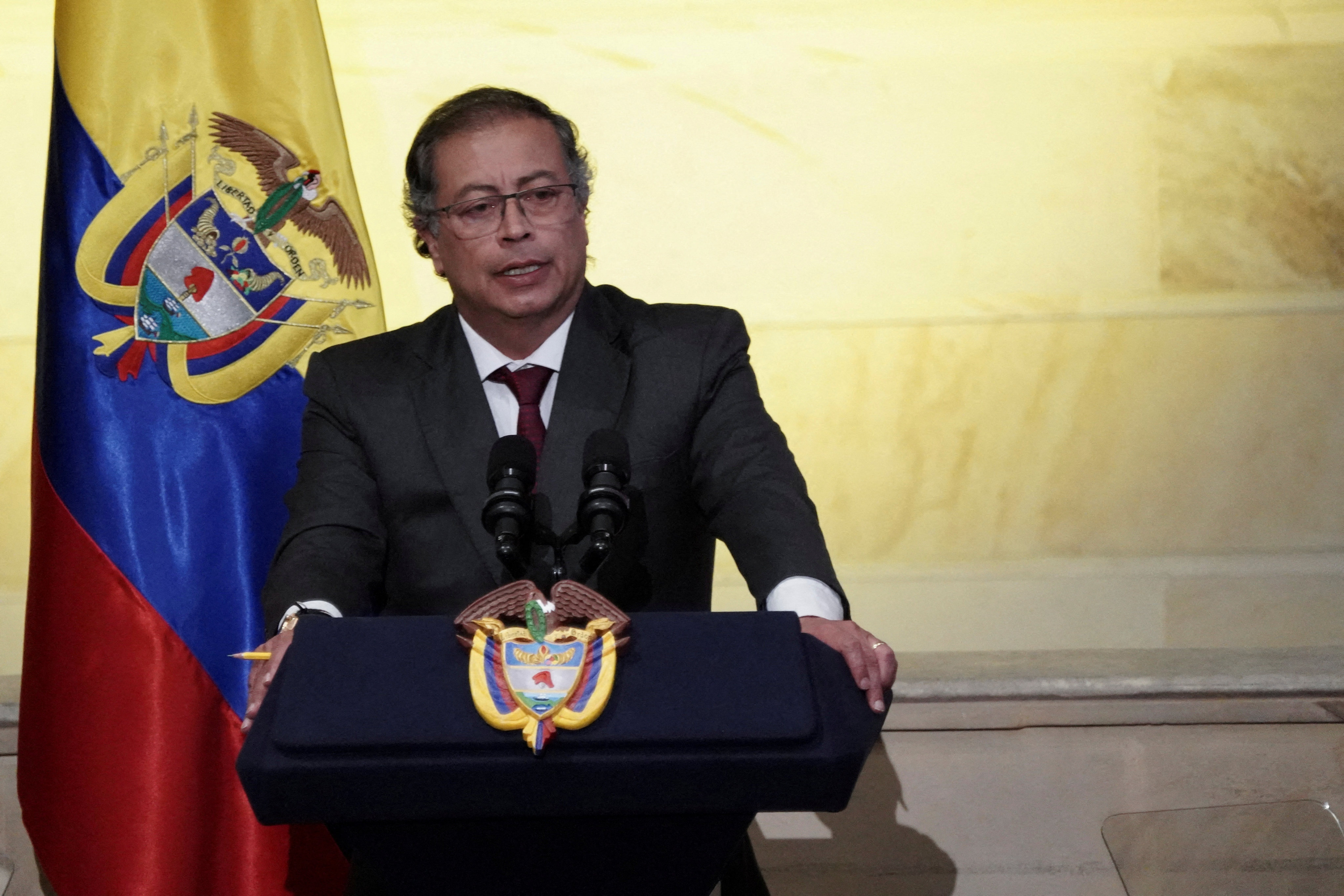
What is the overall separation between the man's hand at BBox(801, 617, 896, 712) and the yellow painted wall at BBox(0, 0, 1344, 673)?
6.78 feet

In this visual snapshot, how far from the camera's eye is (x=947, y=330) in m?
3.48

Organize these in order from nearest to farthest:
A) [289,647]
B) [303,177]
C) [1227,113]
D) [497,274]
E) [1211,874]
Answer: [289,647], [1211,874], [497,274], [303,177], [1227,113]

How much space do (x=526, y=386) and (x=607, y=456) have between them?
648mm

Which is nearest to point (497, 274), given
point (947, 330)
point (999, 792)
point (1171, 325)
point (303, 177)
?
point (303, 177)

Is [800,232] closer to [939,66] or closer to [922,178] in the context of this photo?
[922,178]

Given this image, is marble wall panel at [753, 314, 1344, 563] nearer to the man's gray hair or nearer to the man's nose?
the man's gray hair

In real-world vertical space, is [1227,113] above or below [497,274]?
above

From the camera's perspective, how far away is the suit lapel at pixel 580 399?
187 centimetres

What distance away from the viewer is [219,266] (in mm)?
2516

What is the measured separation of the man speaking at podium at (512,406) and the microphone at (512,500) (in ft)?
1.24

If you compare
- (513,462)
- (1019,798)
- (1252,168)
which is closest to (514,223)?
(513,462)

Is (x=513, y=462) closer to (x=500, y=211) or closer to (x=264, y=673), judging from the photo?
(x=264, y=673)

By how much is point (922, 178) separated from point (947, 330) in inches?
16.3

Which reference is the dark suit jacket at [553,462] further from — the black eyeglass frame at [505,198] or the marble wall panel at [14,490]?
the marble wall panel at [14,490]
